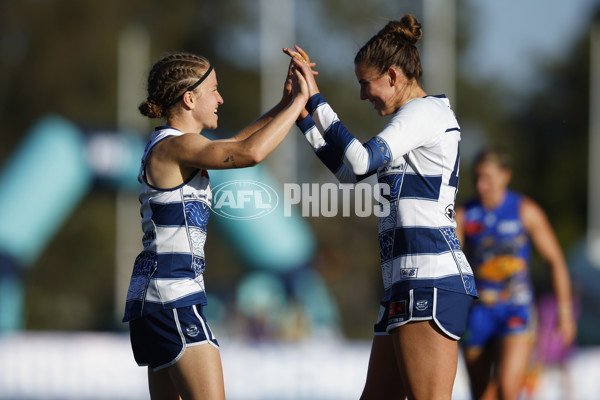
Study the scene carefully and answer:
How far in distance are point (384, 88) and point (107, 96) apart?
27107 mm

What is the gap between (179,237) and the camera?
3746 millimetres

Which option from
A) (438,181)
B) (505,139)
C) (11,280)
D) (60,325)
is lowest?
(60,325)

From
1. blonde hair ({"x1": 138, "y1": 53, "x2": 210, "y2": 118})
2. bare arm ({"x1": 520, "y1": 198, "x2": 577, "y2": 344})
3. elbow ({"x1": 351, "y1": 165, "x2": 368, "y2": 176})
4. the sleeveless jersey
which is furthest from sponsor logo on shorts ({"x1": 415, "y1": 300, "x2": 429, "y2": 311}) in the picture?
bare arm ({"x1": 520, "y1": 198, "x2": 577, "y2": 344})

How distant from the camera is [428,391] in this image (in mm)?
3688

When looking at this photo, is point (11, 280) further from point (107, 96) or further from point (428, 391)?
point (107, 96)

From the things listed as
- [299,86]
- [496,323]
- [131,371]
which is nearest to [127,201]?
[131,371]

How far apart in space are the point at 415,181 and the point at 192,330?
1.20m

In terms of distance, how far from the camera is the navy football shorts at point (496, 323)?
19.9ft

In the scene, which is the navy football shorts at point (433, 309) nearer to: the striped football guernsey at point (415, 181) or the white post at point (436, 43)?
the striped football guernsey at point (415, 181)

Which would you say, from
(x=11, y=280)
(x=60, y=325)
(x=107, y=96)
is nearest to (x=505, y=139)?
(x=107, y=96)

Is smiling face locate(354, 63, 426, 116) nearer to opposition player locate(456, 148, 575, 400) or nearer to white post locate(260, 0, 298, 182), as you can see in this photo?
opposition player locate(456, 148, 575, 400)

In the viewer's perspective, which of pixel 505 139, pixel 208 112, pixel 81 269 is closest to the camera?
pixel 208 112

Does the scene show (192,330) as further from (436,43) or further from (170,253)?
(436,43)

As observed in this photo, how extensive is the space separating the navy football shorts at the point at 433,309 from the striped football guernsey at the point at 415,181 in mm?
33
